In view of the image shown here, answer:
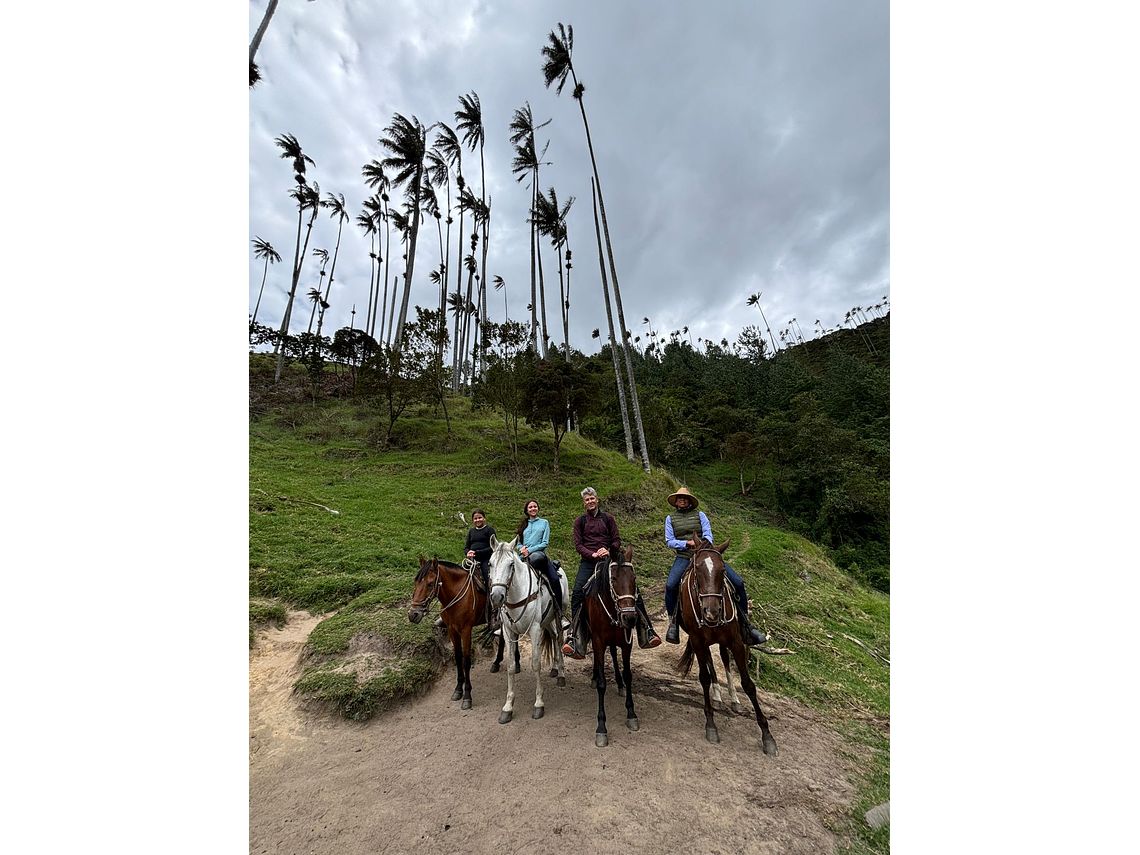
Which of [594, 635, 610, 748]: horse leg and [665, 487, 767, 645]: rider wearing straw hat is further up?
[665, 487, 767, 645]: rider wearing straw hat

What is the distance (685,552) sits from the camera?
17.1 feet

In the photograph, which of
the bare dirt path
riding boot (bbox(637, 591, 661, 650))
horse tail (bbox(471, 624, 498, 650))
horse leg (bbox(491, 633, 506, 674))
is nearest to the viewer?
the bare dirt path

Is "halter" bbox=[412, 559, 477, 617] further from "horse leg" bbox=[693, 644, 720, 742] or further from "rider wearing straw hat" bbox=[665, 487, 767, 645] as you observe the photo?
"horse leg" bbox=[693, 644, 720, 742]

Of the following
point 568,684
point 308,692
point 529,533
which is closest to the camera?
point 308,692

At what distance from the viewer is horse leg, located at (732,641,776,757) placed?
4.08 metres

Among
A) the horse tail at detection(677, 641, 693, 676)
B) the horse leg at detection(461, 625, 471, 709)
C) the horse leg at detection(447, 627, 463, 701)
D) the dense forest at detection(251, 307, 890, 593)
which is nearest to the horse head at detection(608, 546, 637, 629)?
the horse tail at detection(677, 641, 693, 676)

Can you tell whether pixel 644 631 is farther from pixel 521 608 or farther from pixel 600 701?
pixel 521 608

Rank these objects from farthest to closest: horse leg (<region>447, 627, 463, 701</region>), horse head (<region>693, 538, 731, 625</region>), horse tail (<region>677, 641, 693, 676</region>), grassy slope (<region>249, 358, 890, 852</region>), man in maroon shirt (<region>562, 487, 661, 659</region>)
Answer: horse tail (<region>677, 641, 693, 676</region>) → grassy slope (<region>249, 358, 890, 852</region>) → man in maroon shirt (<region>562, 487, 661, 659</region>) → horse leg (<region>447, 627, 463, 701</region>) → horse head (<region>693, 538, 731, 625</region>)

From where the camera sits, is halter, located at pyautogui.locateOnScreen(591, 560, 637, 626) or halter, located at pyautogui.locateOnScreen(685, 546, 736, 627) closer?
halter, located at pyautogui.locateOnScreen(685, 546, 736, 627)

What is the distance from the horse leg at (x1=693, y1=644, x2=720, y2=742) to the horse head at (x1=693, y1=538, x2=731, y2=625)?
0.45 metres

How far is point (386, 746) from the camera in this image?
13.8 feet
